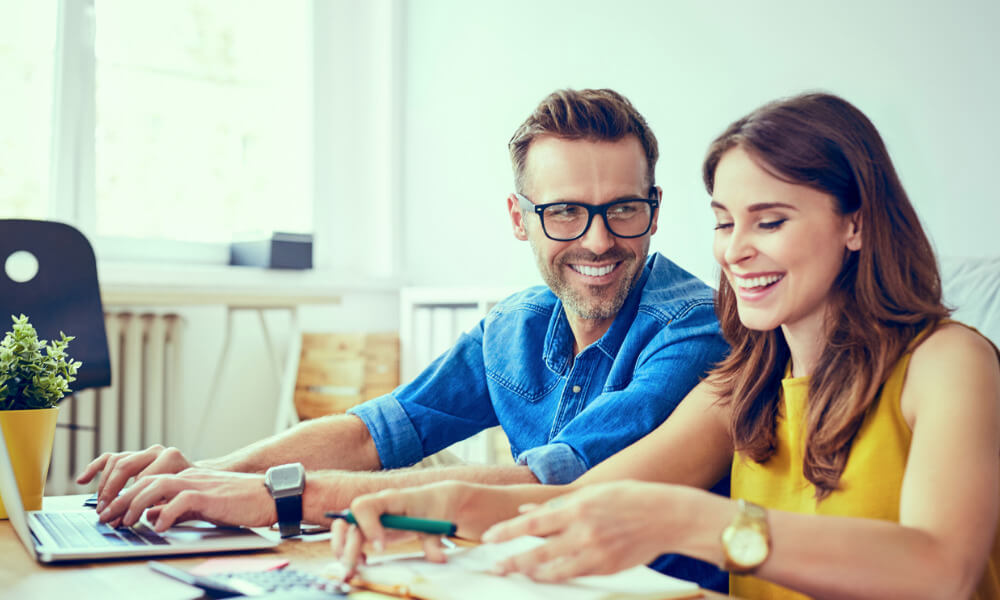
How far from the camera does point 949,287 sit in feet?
4.91

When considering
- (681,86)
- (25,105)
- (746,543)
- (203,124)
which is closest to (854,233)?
(746,543)

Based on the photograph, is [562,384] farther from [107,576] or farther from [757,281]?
[107,576]

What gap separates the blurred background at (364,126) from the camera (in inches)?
97.6

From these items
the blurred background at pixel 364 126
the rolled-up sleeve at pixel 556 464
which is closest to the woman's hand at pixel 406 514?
the rolled-up sleeve at pixel 556 464

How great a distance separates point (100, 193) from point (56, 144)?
9.4 inches

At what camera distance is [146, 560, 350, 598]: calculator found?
691 mm

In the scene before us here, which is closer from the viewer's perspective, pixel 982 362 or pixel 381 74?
pixel 982 362

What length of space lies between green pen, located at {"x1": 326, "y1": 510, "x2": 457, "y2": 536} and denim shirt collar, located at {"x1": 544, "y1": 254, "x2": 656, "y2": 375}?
65cm

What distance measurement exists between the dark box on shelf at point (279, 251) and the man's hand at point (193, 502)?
2.55 meters

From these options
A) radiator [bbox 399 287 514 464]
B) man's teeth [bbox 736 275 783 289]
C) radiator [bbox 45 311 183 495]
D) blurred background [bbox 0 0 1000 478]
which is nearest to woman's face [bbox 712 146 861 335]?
man's teeth [bbox 736 275 783 289]

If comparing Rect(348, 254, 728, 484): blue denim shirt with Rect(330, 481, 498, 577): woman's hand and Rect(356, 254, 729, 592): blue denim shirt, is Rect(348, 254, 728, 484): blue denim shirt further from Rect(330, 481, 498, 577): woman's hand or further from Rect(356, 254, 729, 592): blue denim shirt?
Rect(330, 481, 498, 577): woman's hand

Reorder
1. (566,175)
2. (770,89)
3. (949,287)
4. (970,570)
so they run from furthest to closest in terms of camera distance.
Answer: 1. (770,89)
2. (949,287)
3. (566,175)
4. (970,570)

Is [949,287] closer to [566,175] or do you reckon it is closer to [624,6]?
[566,175]

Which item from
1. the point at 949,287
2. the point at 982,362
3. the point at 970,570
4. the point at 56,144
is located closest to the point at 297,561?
the point at 970,570
